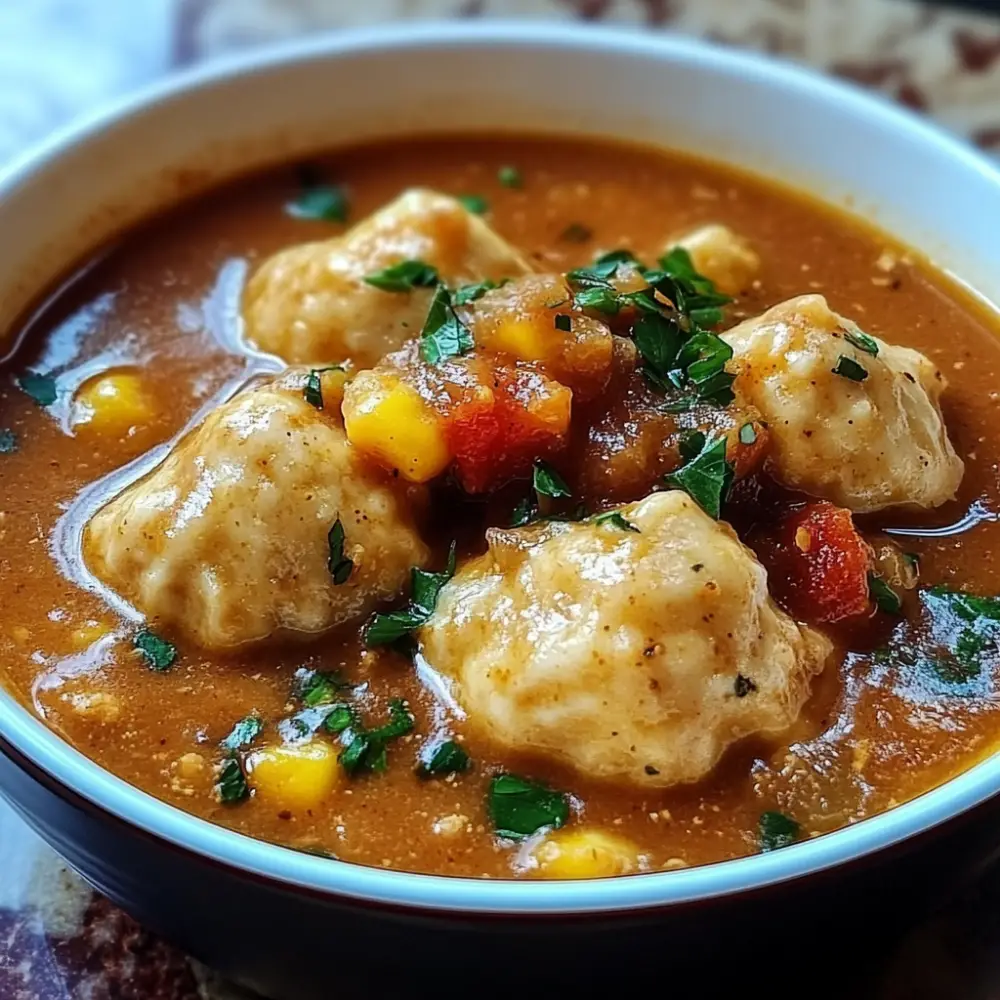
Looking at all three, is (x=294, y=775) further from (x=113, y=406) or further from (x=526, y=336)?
(x=113, y=406)

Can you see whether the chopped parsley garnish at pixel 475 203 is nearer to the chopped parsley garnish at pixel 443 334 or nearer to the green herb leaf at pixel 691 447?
the chopped parsley garnish at pixel 443 334

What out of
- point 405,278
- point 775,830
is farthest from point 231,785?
point 405,278

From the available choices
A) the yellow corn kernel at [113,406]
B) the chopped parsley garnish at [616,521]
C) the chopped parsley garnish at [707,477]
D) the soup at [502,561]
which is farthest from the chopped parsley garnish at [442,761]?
the yellow corn kernel at [113,406]

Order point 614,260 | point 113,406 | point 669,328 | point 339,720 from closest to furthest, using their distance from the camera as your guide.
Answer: point 339,720 → point 669,328 → point 113,406 → point 614,260

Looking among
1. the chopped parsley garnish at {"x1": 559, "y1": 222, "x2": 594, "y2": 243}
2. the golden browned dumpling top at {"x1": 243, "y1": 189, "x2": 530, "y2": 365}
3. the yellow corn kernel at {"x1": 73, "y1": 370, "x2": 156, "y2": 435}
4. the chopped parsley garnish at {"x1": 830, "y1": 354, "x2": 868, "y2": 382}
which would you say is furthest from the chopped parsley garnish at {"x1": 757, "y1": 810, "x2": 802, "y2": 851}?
the chopped parsley garnish at {"x1": 559, "y1": 222, "x2": 594, "y2": 243}

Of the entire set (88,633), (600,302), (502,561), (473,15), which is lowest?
(88,633)

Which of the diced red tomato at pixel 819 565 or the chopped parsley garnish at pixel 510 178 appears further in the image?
the chopped parsley garnish at pixel 510 178

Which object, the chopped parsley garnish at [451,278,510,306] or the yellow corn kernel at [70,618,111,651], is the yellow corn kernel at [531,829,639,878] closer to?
the yellow corn kernel at [70,618,111,651]
